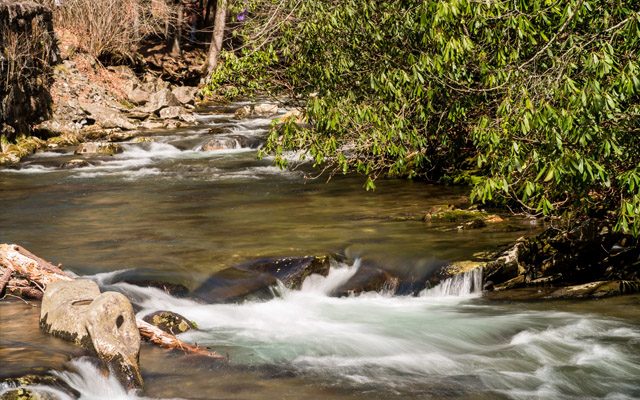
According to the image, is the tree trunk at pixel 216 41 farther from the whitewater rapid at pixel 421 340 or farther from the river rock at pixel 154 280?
the whitewater rapid at pixel 421 340

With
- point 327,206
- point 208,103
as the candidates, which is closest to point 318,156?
point 327,206

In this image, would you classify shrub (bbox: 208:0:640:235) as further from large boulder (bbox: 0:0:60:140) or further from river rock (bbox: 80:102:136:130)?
river rock (bbox: 80:102:136:130)

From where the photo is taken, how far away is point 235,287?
34.4ft

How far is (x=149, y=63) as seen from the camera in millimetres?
37344

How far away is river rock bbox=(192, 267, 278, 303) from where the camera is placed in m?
10.3

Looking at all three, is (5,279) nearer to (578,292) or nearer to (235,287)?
(235,287)

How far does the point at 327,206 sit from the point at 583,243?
546 cm

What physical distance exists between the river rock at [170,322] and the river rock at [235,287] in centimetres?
109

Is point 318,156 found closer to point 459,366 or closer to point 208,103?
point 459,366

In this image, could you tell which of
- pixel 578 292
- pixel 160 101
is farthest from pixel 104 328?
pixel 160 101

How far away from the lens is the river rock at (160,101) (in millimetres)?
29078

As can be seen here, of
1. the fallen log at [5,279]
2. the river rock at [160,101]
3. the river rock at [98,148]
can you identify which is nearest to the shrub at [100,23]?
the river rock at [160,101]

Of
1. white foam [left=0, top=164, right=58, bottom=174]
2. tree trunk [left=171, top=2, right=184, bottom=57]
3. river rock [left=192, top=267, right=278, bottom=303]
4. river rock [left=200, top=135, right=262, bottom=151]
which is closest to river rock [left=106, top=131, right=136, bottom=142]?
river rock [left=200, top=135, right=262, bottom=151]

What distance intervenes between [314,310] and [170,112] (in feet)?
64.5
